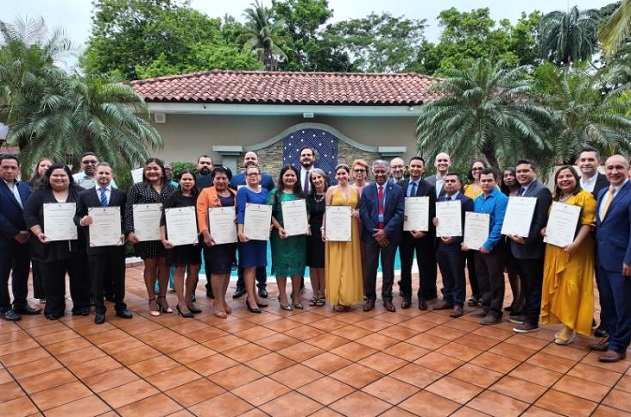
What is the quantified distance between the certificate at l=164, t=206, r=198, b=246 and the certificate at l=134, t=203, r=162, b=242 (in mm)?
175

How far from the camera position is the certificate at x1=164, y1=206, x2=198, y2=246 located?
4.91 m

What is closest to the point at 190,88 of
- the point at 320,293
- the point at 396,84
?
the point at 396,84

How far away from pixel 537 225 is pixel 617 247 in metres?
0.75

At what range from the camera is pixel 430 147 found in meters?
10.9

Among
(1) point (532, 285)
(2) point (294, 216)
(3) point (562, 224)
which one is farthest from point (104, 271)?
(3) point (562, 224)

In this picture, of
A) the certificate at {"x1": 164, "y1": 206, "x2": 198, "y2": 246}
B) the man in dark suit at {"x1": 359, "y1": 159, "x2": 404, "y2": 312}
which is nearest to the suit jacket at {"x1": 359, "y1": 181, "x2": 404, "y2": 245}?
the man in dark suit at {"x1": 359, "y1": 159, "x2": 404, "y2": 312}

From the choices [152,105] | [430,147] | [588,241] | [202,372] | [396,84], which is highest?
[396,84]

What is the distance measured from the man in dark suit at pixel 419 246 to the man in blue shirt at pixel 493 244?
1.83ft

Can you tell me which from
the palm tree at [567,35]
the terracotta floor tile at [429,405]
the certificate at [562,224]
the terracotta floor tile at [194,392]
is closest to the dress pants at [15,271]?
the terracotta floor tile at [194,392]

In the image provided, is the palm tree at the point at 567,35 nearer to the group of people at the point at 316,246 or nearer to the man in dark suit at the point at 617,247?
the group of people at the point at 316,246

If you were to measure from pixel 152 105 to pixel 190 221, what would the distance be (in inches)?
296

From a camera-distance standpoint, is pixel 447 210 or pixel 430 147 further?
pixel 430 147

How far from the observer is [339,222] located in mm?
5227

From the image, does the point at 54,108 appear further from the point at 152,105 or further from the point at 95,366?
the point at 95,366
